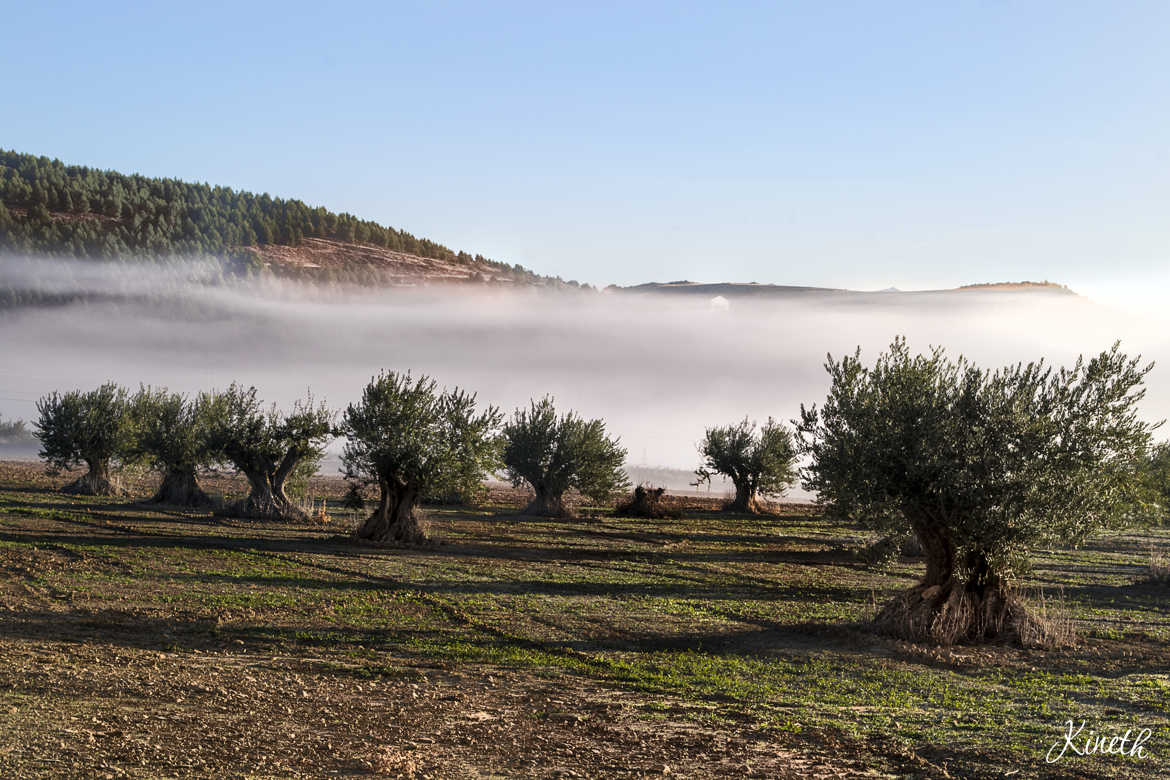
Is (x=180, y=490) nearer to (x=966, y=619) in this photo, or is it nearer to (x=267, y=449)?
(x=267, y=449)

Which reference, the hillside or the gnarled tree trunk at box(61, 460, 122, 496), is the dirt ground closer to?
the gnarled tree trunk at box(61, 460, 122, 496)

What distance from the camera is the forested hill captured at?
16500 centimetres

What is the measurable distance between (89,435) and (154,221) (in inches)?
5064

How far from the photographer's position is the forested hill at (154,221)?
541 feet

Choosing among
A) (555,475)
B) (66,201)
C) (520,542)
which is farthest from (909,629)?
(66,201)

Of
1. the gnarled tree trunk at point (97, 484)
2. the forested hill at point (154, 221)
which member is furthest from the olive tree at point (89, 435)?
the forested hill at point (154, 221)

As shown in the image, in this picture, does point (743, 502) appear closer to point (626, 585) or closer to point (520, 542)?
point (520, 542)

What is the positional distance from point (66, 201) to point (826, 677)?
186434 mm

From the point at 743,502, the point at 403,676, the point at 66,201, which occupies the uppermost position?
the point at 66,201

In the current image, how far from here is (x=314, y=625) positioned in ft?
66.1

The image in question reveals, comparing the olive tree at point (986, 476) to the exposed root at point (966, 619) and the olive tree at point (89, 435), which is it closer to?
the exposed root at point (966, 619)

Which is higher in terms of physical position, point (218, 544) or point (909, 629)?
point (909, 629)
